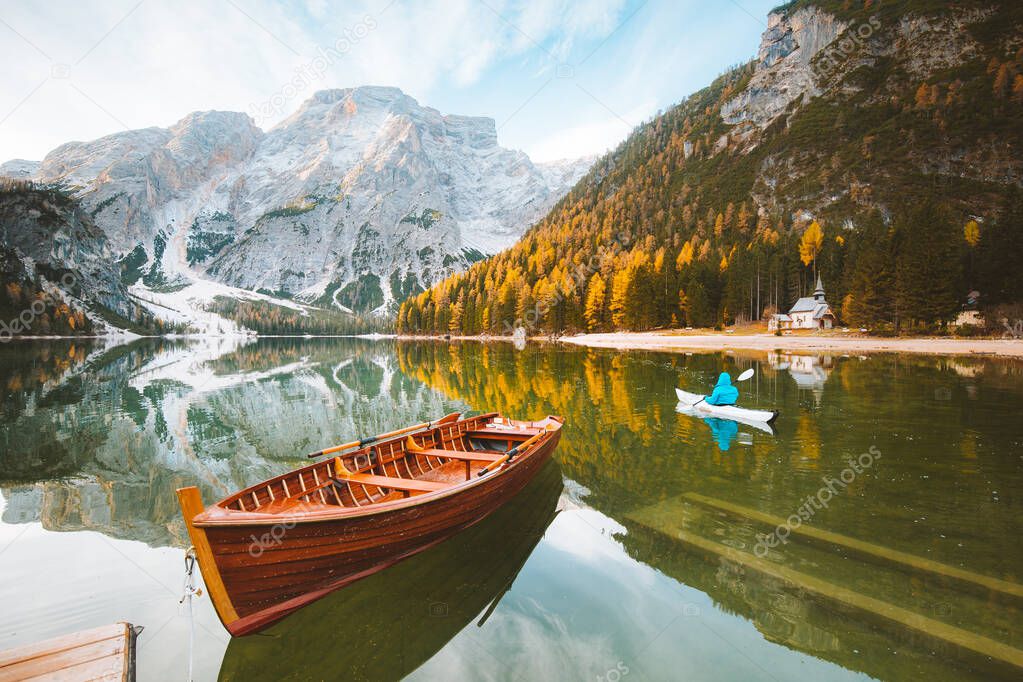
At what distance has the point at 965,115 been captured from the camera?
114 meters

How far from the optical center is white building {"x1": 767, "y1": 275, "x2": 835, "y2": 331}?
7262 centimetres

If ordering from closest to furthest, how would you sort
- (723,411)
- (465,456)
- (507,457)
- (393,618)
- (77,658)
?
1. (77,658)
2. (393,618)
3. (507,457)
4. (465,456)
5. (723,411)

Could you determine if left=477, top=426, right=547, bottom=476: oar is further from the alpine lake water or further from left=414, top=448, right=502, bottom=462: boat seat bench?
the alpine lake water

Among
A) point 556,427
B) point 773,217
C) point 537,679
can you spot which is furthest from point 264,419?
point 773,217

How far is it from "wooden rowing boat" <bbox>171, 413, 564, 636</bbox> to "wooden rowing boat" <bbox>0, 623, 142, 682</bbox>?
1.18 m

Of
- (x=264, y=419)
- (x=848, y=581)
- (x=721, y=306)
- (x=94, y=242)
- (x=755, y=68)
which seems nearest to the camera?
(x=848, y=581)

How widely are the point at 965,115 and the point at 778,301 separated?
88.9 meters

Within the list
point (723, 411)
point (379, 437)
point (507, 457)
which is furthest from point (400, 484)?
point (723, 411)

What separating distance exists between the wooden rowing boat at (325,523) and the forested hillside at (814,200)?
68.8 metres

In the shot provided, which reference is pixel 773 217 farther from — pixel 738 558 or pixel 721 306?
pixel 738 558

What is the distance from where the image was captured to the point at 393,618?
272 inches

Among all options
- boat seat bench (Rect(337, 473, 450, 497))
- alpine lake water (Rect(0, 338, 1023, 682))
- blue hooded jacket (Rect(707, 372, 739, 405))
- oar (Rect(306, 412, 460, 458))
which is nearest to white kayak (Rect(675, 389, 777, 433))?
blue hooded jacket (Rect(707, 372, 739, 405))

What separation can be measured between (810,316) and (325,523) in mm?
85688

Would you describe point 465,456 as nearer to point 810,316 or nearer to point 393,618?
point 393,618
